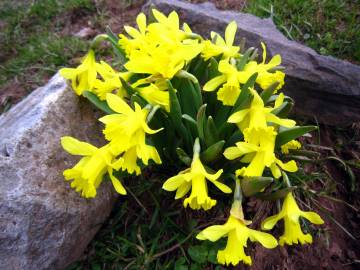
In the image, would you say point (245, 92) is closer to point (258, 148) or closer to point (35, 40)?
point (258, 148)

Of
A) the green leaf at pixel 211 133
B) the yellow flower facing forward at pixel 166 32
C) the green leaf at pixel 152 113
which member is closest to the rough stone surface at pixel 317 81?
the yellow flower facing forward at pixel 166 32

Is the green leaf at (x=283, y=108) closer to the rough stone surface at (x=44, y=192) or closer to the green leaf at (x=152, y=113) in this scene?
the green leaf at (x=152, y=113)

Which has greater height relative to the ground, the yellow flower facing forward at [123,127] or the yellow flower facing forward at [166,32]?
the yellow flower facing forward at [166,32]

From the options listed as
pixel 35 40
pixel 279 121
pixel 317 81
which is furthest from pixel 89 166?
pixel 35 40

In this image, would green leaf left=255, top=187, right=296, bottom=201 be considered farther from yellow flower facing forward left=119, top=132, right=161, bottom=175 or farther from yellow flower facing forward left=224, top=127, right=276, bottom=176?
yellow flower facing forward left=119, top=132, right=161, bottom=175

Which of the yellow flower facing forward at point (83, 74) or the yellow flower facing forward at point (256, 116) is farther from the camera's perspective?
the yellow flower facing forward at point (83, 74)

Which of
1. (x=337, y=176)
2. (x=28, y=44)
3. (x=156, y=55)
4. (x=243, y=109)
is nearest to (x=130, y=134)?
(x=156, y=55)
